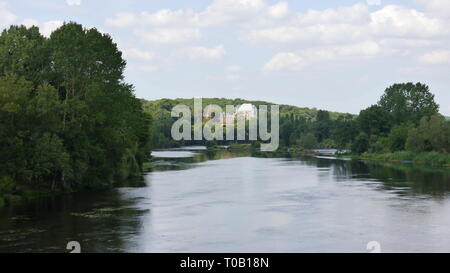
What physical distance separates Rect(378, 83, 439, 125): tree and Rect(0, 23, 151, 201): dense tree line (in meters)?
94.7

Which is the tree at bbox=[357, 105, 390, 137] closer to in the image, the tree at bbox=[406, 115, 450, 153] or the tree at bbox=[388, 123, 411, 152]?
the tree at bbox=[388, 123, 411, 152]

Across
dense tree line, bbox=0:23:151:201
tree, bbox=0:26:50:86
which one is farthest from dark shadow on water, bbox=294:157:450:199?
tree, bbox=0:26:50:86

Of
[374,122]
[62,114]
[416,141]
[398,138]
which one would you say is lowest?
[416,141]

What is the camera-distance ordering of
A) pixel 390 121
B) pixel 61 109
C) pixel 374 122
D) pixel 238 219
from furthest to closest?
pixel 390 121, pixel 374 122, pixel 61 109, pixel 238 219

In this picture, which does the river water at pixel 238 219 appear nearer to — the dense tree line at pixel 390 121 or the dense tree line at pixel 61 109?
the dense tree line at pixel 61 109

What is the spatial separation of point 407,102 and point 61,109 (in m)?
114

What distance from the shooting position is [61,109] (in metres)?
53.8

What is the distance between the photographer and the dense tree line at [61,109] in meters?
48.5

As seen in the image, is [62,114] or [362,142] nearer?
[62,114]

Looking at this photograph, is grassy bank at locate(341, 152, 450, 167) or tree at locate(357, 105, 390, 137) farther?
tree at locate(357, 105, 390, 137)

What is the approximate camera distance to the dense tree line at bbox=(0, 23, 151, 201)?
48.5 metres

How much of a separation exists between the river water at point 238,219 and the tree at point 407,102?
8141 cm

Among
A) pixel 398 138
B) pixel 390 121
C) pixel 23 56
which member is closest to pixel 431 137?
pixel 398 138

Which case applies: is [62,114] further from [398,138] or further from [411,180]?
[398,138]
